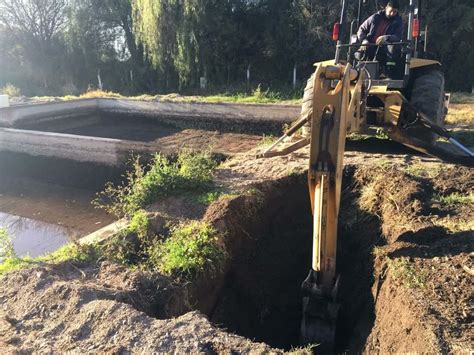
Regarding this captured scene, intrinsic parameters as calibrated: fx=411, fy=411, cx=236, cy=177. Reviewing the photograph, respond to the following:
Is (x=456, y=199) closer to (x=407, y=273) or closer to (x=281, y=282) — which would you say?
(x=407, y=273)

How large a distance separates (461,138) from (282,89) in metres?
8.97

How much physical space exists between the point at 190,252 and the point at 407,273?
2.05 m

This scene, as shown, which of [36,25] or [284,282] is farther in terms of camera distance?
[36,25]

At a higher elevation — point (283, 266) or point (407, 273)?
point (407, 273)

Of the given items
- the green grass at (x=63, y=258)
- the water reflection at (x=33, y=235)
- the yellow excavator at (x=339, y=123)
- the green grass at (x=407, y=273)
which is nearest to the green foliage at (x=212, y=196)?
the yellow excavator at (x=339, y=123)

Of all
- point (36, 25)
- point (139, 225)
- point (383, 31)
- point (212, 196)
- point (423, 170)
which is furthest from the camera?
point (36, 25)

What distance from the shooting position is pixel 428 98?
6.31 m

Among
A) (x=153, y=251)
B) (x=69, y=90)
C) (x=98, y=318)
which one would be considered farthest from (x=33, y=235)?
(x=69, y=90)

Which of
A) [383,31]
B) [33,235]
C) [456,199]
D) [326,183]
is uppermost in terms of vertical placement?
[383,31]

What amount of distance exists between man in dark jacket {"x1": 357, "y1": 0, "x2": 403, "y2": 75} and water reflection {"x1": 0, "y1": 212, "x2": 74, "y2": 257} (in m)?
5.67

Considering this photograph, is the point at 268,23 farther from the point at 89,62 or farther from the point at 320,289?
the point at 320,289

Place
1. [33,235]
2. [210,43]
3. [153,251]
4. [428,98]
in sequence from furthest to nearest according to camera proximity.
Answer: [210,43]
[33,235]
[428,98]
[153,251]

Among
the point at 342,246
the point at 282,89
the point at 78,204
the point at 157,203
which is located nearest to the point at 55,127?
the point at 78,204

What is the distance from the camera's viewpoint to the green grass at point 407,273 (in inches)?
133
